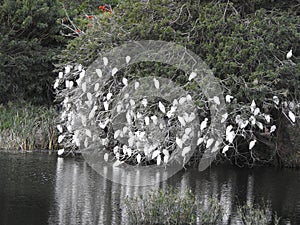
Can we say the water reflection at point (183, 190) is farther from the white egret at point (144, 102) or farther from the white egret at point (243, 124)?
the white egret at point (144, 102)

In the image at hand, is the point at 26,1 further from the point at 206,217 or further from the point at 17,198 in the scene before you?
the point at 206,217

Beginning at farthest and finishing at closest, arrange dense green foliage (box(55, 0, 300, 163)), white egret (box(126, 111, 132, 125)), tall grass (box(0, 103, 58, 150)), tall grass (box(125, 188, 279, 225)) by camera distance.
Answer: tall grass (box(0, 103, 58, 150))
dense green foliage (box(55, 0, 300, 163))
white egret (box(126, 111, 132, 125))
tall grass (box(125, 188, 279, 225))

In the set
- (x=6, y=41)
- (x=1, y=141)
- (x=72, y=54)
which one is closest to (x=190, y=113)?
(x=72, y=54)

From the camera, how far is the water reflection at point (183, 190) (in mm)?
8883

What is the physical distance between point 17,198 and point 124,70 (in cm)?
422

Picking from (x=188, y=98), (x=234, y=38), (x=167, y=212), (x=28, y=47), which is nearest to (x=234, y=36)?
(x=234, y=38)

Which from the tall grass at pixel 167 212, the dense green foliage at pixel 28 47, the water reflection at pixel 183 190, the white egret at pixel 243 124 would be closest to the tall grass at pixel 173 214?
the tall grass at pixel 167 212

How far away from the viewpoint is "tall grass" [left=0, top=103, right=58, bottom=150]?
15.8m

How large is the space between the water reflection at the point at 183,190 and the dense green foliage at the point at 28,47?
184 inches

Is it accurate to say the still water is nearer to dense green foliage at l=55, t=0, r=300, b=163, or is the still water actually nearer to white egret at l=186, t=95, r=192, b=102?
dense green foliage at l=55, t=0, r=300, b=163

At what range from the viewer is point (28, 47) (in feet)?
59.4

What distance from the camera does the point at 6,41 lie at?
696 inches

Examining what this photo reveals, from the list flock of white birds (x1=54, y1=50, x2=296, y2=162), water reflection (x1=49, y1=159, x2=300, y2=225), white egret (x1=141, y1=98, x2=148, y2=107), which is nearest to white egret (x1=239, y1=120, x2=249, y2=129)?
flock of white birds (x1=54, y1=50, x2=296, y2=162)

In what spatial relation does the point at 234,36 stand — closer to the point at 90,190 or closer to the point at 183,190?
the point at 183,190
